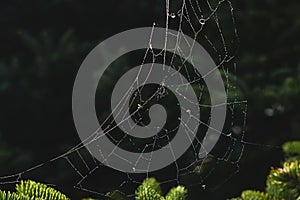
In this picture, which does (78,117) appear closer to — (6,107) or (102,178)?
(102,178)

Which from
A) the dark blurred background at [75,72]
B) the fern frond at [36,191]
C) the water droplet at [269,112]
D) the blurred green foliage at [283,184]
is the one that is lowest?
the blurred green foliage at [283,184]

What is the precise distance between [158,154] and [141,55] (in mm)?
661

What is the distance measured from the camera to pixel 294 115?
6.73ft

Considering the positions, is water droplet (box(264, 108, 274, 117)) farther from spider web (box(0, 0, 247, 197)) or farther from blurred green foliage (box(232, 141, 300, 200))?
blurred green foliage (box(232, 141, 300, 200))

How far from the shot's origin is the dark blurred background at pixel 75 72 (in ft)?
6.59

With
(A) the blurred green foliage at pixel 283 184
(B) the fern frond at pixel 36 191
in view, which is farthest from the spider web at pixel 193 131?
(B) the fern frond at pixel 36 191

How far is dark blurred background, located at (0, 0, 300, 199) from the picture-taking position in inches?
79.0

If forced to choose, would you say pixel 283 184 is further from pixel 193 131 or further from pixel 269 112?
pixel 269 112

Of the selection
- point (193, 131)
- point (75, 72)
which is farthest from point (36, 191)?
point (75, 72)

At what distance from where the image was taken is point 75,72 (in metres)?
2.44

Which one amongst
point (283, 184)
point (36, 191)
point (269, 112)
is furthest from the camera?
point (269, 112)

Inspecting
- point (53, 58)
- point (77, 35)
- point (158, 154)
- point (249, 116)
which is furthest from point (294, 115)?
point (77, 35)

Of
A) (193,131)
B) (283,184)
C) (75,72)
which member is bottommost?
(283,184)

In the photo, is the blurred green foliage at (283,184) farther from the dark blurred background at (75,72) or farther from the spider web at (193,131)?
the dark blurred background at (75,72)
